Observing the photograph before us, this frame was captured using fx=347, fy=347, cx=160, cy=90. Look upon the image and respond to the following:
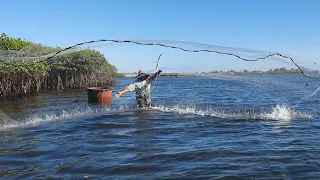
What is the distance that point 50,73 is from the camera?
43.2 m

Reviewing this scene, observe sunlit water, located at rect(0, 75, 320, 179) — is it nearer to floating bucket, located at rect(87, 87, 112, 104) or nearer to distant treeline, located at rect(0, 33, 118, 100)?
distant treeline, located at rect(0, 33, 118, 100)

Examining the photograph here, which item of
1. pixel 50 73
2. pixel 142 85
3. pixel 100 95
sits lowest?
pixel 100 95

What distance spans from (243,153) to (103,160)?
3.38m

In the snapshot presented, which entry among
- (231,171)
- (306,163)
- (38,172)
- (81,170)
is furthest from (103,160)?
(306,163)

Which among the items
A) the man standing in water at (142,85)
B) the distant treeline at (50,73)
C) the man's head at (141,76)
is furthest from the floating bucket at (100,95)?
the man's head at (141,76)

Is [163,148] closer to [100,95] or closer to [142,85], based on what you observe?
[142,85]

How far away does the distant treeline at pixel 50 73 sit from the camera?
28642 mm

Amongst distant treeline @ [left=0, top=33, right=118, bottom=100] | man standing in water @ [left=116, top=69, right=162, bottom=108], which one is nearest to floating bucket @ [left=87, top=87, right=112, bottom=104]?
distant treeline @ [left=0, top=33, right=118, bottom=100]

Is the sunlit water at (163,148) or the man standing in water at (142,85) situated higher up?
the man standing in water at (142,85)

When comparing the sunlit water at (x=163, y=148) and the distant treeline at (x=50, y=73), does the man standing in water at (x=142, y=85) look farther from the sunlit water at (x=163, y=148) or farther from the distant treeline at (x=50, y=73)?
the distant treeline at (x=50, y=73)

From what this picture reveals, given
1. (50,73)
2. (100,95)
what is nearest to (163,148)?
(100,95)

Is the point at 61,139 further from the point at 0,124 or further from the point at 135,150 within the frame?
the point at 0,124

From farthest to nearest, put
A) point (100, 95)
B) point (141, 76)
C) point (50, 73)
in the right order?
point (50, 73) < point (100, 95) < point (141, 76)

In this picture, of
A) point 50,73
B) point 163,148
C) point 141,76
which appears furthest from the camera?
point 50,73
